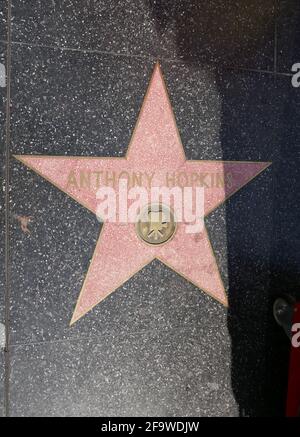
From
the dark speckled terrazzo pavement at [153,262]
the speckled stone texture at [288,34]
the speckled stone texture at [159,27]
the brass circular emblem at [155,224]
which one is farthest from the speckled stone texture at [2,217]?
the speckled stone texture at [288,34]

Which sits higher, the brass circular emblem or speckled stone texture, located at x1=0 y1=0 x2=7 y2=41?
speckled stone texture, located at x1=0 y1=0 x2=7 y2=41

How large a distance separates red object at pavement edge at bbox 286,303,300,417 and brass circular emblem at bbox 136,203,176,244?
0.54m

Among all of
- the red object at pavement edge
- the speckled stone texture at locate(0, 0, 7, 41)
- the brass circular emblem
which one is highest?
the speckled stone texture at locate(0, 0, 7, 41)

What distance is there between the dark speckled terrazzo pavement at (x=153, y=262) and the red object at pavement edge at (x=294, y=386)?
0.11m

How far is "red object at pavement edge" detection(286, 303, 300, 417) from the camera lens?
1.46 m

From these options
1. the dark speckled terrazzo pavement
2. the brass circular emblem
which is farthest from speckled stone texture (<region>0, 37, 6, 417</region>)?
the brass circular emblem

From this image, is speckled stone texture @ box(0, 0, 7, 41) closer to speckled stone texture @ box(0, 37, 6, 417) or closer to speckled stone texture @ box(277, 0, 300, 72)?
speckled stone texture @ box(0, 37, 6, 417)

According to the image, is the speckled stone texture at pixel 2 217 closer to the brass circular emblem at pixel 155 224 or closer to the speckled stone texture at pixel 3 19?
the speckled stone texture at pixel 3 19

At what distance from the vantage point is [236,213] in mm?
1504

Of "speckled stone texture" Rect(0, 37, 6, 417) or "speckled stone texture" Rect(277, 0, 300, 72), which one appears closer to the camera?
"speckled stone texture" Rect(0, 37, 6, 417)

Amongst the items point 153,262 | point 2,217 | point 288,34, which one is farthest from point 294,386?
point 288,34

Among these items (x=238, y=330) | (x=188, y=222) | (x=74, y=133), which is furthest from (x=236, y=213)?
(x=74, y=133)

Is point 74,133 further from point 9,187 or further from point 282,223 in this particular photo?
point 282,223

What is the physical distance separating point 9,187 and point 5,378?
0.63 meters
